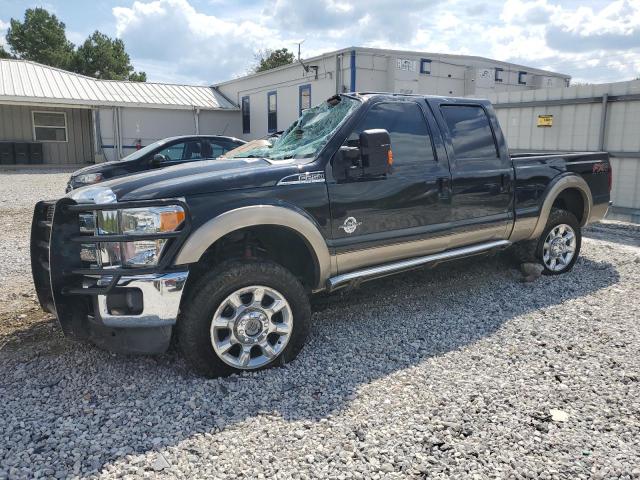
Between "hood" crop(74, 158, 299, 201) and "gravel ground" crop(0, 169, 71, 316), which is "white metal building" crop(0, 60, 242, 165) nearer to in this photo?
"gravel ground" crop(0, 169, 71, 316)

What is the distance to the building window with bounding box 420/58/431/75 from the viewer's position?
18.1 meters

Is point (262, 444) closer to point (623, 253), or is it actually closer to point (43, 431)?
point (43, 431)

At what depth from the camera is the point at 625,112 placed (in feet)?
30.2

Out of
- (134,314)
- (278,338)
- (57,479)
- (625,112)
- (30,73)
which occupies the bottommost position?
(57,479)

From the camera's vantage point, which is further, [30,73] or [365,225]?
[30,73]

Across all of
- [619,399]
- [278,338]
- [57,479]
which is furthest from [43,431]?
[619,399]

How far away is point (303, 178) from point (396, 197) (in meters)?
0.86

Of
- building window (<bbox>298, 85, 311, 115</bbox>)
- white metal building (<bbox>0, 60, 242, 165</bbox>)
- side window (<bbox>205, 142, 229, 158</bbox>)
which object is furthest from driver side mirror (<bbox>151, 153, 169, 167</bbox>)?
white metal building (<bbox>0, 60, 242, 165</bbox>)

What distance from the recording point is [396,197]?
13.5 ft

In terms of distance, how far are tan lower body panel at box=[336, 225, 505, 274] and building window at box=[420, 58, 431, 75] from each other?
47.4 feet

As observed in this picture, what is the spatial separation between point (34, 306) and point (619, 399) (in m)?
4.78

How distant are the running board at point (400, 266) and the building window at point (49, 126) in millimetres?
24999

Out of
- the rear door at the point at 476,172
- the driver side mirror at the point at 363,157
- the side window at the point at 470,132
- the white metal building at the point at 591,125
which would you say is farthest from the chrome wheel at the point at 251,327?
the white metal building at the point at 591,125

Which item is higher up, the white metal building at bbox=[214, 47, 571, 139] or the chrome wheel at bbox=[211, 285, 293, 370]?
the white metal building at bbox=[214, 47, 571, 139]
